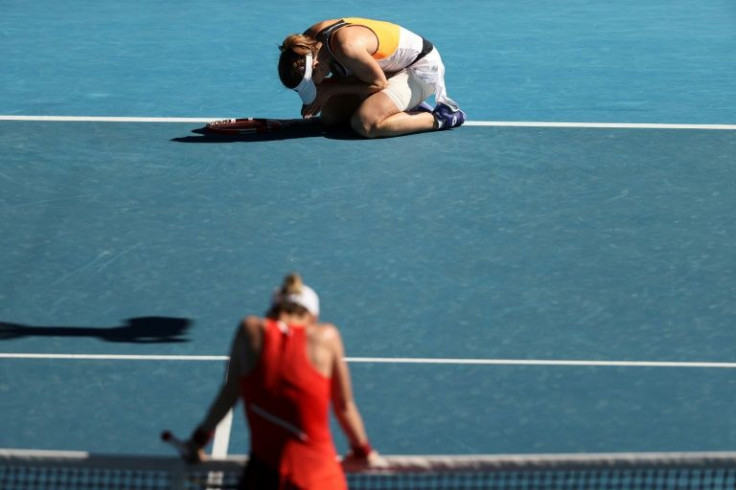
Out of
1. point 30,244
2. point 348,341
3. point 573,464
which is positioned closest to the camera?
point 573,464

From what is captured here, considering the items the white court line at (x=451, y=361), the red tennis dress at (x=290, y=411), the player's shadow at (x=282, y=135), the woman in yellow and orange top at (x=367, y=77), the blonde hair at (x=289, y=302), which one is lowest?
the player's shadow at (x=282, y=135)

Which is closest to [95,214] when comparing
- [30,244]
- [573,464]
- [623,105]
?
[30,244]

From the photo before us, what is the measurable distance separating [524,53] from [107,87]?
369cm

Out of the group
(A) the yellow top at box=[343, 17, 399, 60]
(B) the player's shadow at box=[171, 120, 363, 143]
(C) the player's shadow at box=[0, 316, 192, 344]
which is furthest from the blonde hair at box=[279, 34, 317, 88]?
(C) the player's shadow at box=[0, 316, 192, 344]

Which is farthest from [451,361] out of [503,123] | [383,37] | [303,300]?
[503,123]

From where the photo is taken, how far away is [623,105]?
419 inches

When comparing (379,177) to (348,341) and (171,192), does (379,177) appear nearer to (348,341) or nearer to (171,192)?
(171,192)

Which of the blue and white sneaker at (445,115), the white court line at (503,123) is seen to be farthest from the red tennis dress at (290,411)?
the white court line at (503,123)

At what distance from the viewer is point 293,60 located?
922 cm

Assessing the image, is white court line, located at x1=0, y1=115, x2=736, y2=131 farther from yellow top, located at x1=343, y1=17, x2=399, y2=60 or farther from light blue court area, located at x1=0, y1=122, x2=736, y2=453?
yellow top, located at x1=343, y1=17, x2=399, y2=60

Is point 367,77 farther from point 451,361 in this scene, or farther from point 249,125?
point 451,361

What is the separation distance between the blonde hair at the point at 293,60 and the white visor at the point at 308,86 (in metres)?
0.02

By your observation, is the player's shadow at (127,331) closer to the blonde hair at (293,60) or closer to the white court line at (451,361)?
the white court line at (451,361)

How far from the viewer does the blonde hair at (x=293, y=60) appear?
9.20 metres
